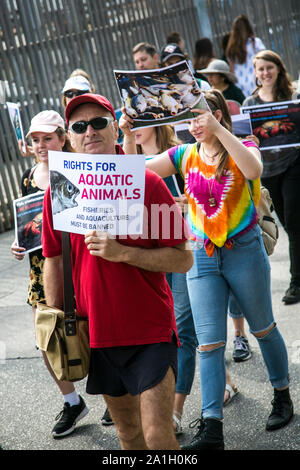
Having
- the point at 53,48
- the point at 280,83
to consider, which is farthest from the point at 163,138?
the point at 53,48

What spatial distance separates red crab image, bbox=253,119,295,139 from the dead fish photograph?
290cm

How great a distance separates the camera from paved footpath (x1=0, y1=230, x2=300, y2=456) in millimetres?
4129

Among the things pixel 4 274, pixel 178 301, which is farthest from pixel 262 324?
pixel 4 274

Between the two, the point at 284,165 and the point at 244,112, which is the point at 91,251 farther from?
the point at 284,165

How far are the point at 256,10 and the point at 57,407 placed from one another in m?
13.2

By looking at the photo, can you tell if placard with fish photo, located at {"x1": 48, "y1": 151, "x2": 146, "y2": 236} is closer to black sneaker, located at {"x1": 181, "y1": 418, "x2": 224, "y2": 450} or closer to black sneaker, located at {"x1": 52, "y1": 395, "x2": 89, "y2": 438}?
black sneaker, located at {"x1": 181, "y1": 418, "x2": 224, "y2": 450}

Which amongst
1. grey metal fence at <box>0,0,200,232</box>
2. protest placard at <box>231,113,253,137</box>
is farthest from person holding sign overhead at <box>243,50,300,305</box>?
grey metal fence at <box>0,0,200,232</box>

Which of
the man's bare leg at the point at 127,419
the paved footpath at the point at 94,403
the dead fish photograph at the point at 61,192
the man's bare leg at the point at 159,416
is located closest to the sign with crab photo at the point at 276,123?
the paved footpath at the point at 94,403

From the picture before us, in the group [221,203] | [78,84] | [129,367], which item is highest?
[78,84]

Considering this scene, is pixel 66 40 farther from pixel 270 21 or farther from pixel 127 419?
pixel 127 419

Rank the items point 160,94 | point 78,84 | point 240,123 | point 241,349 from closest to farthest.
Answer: point 160,94, point 241,349, point 240,123, point 78,84

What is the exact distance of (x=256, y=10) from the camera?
52.5 ft

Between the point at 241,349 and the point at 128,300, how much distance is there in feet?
7.71

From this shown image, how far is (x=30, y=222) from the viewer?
4.48m
